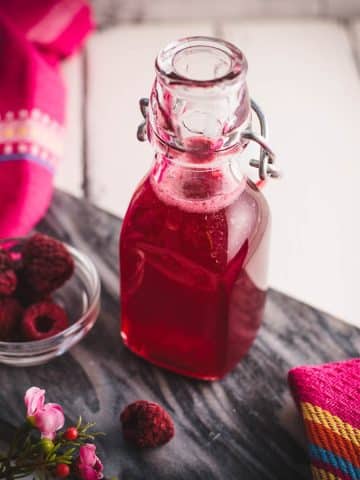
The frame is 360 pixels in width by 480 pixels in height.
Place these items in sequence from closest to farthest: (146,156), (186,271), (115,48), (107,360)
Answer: (186,271) < (107,360) < (146,156) < (115,48)

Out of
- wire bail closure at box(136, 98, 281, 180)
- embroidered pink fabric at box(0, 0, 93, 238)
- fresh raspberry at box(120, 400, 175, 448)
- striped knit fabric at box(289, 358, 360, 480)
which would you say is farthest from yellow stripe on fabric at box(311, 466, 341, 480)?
embroidered pink fabric at box(0, 0, 93, 238)

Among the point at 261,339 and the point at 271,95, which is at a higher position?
the point at 271,95

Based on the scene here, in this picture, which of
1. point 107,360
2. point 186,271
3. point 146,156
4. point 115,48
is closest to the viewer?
point 186,271

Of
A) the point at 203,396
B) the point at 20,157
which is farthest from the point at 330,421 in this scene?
the point at 20,157

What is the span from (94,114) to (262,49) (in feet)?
0.83

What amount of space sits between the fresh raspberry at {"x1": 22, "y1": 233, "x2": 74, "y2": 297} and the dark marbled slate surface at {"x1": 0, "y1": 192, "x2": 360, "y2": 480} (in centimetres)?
7

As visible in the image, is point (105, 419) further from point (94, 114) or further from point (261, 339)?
point (94, 114)

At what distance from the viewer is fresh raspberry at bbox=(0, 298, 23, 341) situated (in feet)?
2.52

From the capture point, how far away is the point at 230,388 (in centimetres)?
76

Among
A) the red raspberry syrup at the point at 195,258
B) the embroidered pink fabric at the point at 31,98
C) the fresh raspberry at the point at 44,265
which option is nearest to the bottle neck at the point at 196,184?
the red raspberry syrup at the point at 195,258

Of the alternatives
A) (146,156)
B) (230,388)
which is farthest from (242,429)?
(146,156)

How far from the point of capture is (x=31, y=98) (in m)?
0.96

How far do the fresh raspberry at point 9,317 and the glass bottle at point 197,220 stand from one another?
0.33 feet

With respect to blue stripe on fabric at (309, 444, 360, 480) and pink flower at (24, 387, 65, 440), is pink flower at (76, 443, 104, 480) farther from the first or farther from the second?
blue stripe on fabric at (309, 444, 360, 480)
